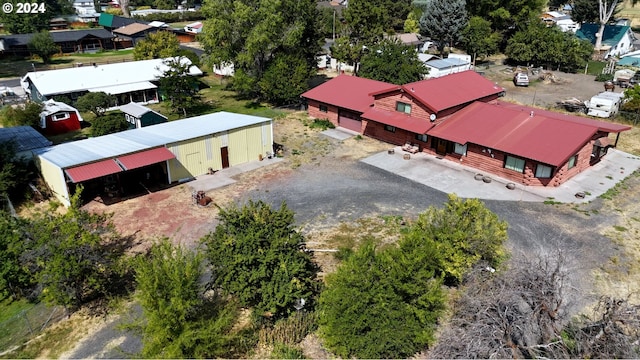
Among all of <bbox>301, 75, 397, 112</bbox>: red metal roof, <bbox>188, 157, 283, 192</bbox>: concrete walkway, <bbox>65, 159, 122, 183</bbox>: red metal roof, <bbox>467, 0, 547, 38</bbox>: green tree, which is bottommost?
<bbox>188, 157, 283, 192</bbox>: concrete walkway

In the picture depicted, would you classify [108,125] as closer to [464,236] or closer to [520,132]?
[464,236]

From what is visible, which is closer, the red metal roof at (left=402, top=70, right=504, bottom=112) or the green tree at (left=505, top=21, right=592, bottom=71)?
the red metal roof at (left=402, top=70, right=504, bottom=112)

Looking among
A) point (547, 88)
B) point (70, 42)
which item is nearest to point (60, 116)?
point (70, 42)

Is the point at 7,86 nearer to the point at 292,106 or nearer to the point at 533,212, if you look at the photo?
the point at 292,106

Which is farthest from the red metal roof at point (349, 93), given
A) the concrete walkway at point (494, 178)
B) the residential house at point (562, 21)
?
the residential house at point (562, 21)

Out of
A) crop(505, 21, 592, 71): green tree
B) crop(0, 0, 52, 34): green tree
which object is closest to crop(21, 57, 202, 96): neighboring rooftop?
crop(0, 0, 52, 34): green tree

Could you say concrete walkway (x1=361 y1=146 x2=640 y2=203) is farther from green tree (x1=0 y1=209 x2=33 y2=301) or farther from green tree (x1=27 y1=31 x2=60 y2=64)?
green tree (x1=27 y1=31 x2=60 y2=64)
